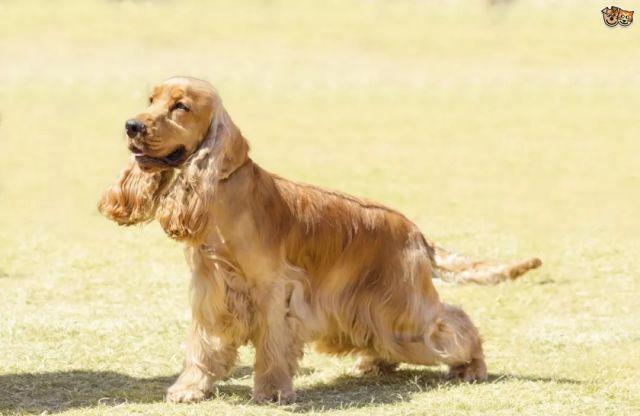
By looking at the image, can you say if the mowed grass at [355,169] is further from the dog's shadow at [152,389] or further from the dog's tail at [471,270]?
the dog's tail at [471,270]

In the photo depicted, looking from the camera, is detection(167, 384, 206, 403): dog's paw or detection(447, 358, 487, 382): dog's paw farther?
detection(447, 358, 487, 382): dog's paw

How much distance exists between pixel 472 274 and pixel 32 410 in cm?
290

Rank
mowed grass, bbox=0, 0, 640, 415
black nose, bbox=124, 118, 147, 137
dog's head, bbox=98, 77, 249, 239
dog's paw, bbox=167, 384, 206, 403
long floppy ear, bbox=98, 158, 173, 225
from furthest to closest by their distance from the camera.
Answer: mowed grass, bbox=0, 0, 640, 415 → dog's paw, bbox=167, 384, 206, 403 → long floppy ear, bbox=98, 158, 173, 225 → dog's head, bbox=98, 77, 249, 239 → black nose, bbox=124, 118, 147, 137

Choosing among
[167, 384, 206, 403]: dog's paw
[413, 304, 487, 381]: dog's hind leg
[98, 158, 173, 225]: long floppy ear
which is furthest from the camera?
[413, 304, 487, 381]: dog's hind leg

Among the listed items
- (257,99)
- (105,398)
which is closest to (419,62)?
(257,99)

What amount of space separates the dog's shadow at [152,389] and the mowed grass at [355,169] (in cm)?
3

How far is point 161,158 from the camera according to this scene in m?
7.02

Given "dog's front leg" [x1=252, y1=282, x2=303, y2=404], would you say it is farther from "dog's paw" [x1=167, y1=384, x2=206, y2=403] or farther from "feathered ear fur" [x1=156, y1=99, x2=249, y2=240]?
"feathered ear fur" [x1=156, y1=99, x2=249, y2=240]

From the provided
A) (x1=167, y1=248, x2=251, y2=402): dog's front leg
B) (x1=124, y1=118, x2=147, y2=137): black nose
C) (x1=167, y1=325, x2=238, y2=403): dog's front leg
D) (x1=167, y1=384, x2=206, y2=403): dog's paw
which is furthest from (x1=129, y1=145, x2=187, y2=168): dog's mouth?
(x1=167, y1=384, x2=206, y2=403): dog's paw

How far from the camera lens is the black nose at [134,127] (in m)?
6.77

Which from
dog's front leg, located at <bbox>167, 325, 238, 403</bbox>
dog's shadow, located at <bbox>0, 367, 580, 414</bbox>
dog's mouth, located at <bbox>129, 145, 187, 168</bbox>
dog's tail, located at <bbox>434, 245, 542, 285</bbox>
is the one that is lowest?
dog's shadow, located at <bbox>0, 367, 580, 414</bbox>

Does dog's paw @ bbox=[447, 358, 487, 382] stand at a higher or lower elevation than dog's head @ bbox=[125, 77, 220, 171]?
lower

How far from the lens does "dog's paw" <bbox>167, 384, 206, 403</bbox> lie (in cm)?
730

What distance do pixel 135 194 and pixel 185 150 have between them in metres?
0.41
